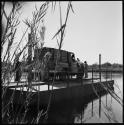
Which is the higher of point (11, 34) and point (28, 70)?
point (11, 34)

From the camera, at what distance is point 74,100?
12.4m

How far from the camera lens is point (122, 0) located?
1164 millimetres

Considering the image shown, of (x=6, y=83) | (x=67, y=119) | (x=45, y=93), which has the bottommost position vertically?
(x=67, y=119)

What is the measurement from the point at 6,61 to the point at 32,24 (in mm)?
305

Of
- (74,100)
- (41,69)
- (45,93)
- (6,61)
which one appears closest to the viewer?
(6,61)

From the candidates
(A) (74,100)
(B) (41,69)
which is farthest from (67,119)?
(B) (41,69)

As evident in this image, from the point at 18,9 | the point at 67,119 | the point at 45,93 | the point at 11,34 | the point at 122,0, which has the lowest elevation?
the point at 67,119

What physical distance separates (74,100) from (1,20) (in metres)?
11.9

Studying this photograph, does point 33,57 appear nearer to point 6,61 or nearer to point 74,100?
point 6,61

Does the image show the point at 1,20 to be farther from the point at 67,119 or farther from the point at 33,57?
the point at 67,119

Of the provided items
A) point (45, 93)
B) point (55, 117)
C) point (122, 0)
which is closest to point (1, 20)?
point (122, 0)

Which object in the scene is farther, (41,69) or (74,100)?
(74,100)

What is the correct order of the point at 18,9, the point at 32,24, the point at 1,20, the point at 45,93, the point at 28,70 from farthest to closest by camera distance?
the point at 45,93 < the point at 28,70 < the point at 32,24 < the point at 18,9 < the point at 1,20

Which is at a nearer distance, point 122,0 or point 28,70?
point 122,0
